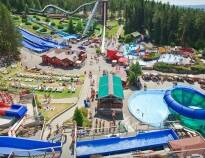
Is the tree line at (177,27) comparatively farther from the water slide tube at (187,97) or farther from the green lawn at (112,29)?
the water slide tube at (187,97)

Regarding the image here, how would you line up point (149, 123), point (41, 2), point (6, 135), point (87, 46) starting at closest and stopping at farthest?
1. point (6, 135)
2. point (149, 123)
3. point (87, 46)
4. point (41, 2)

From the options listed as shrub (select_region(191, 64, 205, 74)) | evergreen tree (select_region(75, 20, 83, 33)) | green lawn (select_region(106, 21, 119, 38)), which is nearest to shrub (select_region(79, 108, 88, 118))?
shrub (select_region(191, 64, 205, 74))

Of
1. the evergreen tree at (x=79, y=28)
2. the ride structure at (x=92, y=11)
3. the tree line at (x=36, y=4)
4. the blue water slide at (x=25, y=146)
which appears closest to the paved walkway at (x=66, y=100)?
the blue water slide at (x=25, y=146)

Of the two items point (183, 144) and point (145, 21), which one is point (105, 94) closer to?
point (183, 144)

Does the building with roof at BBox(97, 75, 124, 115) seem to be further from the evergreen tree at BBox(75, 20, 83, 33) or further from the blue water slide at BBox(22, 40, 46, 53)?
the evergreen tree at BBox(75, 20, 83, 33)

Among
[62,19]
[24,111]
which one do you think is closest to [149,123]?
[24,111]

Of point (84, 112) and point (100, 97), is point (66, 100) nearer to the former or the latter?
point (100, 97)
